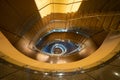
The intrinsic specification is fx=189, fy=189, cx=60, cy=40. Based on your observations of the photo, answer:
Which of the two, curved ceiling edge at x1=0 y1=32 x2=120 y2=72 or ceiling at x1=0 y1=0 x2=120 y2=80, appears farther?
curved ceiling edge at x1=0 y1=32 x2=120 y2=72

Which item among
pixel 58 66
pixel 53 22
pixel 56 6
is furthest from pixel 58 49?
pixel 58 66

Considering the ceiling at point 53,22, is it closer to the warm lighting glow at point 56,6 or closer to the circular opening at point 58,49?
→ the warm lighting glow at point 56,6

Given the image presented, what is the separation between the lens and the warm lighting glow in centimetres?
429

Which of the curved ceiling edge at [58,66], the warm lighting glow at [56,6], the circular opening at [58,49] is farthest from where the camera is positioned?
the circular opening at [58,49]

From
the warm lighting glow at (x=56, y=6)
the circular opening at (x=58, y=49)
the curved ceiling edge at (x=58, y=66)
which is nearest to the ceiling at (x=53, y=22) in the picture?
the warm lighting glow at (x=56, y=6)

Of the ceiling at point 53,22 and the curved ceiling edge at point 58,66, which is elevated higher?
the ceiling at point 53,22

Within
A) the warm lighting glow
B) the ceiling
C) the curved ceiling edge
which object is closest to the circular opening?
the ceiling

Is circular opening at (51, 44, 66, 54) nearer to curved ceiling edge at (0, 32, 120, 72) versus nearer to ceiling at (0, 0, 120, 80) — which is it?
ceiling at (0, 0, 120, 80)

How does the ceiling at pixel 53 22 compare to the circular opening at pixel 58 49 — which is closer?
the ceiling at pixel 53 22

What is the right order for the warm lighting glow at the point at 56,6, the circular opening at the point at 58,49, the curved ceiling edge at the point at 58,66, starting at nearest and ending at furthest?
1. the curved ceiling edge at the point at 58,66
2. the warm lighting glow at the point at 56,6
3. the circular opening at the point at 58,49

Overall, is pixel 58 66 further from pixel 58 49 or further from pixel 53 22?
pixel 58 49

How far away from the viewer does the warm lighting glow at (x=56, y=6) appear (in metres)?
4.29

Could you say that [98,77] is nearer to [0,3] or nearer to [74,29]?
[0,3]

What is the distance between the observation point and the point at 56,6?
461 centimetres
